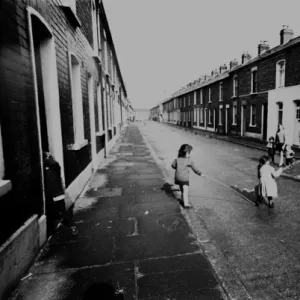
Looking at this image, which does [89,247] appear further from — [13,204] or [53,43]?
[53,43]

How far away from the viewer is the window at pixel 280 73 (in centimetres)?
1764

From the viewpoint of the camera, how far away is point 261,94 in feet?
66.8

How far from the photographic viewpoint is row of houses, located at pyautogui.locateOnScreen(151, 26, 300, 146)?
1655 centimetres

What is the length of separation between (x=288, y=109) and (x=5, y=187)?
60.2 ft

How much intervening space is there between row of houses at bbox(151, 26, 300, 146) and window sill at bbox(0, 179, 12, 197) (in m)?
17.6

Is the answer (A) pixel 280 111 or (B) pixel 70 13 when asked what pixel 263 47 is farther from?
(B) pixel 70 13

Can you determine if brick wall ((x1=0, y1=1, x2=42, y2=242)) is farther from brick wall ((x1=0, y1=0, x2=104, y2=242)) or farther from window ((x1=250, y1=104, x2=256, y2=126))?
window ((x1=250, y1=104, x2=256, y2=126))

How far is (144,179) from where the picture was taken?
27.6 feet

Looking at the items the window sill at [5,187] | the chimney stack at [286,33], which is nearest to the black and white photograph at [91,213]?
the window sill at [5,187]

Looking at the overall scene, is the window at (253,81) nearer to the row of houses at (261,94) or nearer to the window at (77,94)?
the row of houses at (261,94)

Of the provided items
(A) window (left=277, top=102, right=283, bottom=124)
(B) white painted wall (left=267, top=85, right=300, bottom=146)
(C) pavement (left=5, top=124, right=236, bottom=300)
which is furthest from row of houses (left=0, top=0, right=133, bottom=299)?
(A) window (left=277, top=102, right=283, bottom=124)

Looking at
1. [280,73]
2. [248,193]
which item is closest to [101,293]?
[248,193]

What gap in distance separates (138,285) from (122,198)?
11.3 feet

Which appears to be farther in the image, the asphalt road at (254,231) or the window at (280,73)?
the window at (280,73)
